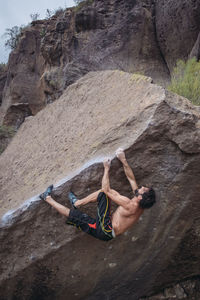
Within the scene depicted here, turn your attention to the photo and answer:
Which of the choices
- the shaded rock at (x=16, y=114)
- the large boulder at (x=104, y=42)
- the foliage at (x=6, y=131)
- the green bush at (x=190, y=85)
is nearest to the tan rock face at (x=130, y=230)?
the green bush at (x=190, y=85)

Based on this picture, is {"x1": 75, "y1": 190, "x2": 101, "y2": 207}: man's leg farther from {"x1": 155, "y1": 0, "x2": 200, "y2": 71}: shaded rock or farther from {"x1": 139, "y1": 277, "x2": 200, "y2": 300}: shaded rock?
{"x1": 155, "y1": 0, "x2": 200, "y2": 71}: shaded rock

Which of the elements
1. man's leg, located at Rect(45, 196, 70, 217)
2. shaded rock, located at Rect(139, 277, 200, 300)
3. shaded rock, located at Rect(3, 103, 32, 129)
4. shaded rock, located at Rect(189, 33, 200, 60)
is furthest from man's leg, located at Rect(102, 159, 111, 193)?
shaded rock, located at Rect(3, 103, 32, 129)

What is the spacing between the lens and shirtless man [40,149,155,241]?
9.95ft

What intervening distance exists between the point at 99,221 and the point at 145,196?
537 mm

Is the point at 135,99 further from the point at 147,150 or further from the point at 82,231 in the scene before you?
the point at 82,231

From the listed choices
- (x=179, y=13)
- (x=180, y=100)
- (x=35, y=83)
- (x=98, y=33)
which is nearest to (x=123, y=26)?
(x=98, y=33)

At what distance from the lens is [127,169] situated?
3080mm

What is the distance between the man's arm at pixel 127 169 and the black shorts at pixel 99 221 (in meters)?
0.29

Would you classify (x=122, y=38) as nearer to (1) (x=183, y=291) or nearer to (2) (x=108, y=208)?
(2) (x=108, y=208)

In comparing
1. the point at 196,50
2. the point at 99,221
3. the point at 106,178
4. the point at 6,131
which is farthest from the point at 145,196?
the point at 6,131

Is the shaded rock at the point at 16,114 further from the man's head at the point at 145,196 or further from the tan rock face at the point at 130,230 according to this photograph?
the man's head at the point at 145,196

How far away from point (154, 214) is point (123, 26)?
5555 mm

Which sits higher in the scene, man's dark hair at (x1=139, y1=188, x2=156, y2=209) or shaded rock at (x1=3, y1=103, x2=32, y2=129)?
man's dark hair at (x1=139, y1=188, x2=156, y2=209)

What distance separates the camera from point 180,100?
10.7 feet
